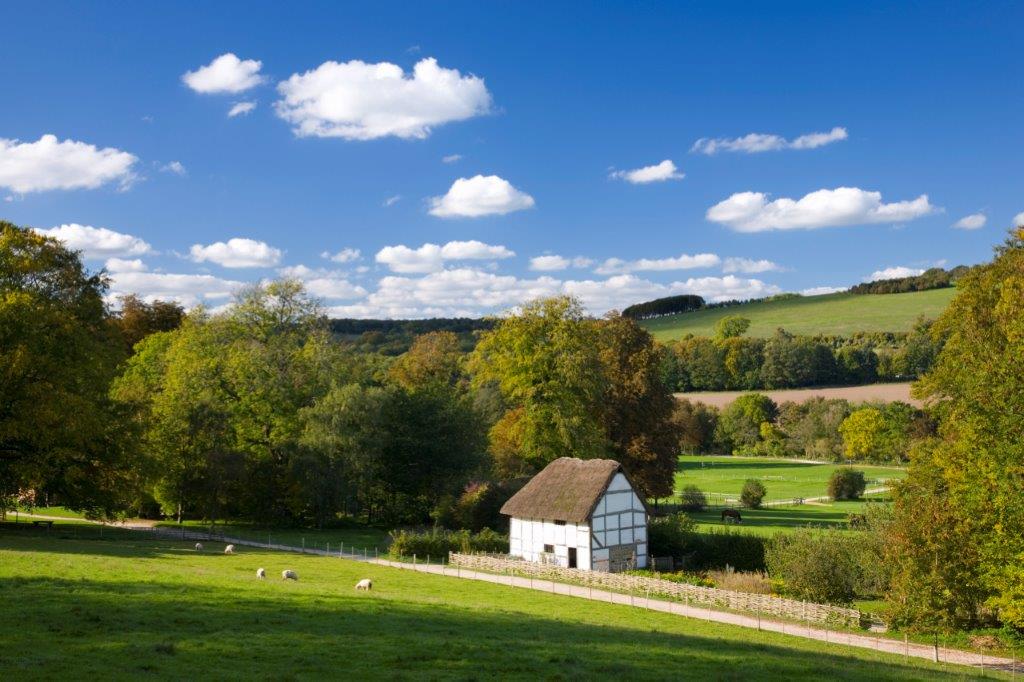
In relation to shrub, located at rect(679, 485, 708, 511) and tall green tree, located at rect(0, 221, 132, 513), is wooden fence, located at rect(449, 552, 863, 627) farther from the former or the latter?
shrub, located at rect(679, 485, 708, 511)

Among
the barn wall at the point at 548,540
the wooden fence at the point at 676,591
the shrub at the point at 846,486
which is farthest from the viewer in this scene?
the shrub at the point at 846,486

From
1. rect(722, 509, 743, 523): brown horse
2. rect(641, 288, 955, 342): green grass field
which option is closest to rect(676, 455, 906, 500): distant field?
rect(722, 509, 743, 523): brown horse

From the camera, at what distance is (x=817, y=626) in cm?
2844

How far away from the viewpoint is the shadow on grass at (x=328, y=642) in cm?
1557

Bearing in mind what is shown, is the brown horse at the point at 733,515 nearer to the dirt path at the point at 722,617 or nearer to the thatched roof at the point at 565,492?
the thatched roof at the point at 565,492

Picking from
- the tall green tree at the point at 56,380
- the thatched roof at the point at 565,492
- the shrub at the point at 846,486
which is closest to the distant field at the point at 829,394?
the shrub at the point at 846,486

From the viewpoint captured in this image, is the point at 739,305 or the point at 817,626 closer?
the point at 817,626

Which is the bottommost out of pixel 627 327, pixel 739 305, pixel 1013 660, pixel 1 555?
pixel 1013 660

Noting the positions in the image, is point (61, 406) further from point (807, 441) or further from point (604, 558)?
point (807, 441)

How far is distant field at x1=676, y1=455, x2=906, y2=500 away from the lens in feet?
265

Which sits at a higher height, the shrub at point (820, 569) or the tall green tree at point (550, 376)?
the tall green tree at point (550, 376)

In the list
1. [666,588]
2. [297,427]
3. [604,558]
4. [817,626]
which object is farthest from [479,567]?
[297,427]

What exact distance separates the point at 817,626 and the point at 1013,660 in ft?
19.1

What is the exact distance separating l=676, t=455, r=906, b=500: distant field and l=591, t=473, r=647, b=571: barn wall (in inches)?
1495
